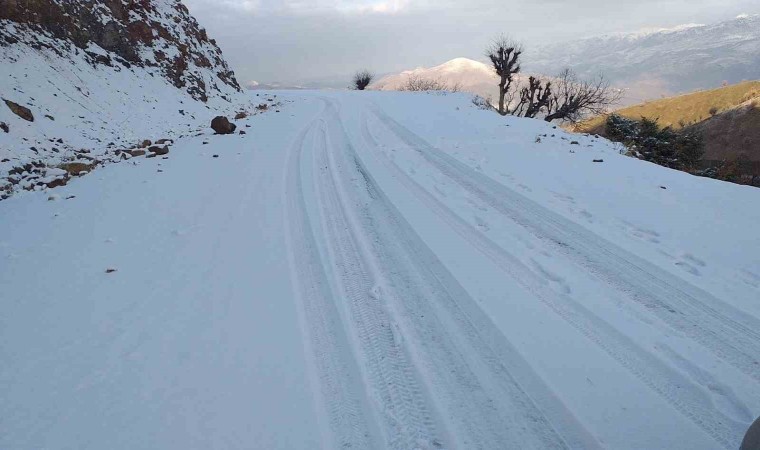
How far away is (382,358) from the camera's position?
2.86 metres

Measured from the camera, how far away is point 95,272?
405 centimetres

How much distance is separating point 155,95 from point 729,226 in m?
15.5

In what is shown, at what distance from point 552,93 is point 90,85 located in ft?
77.3

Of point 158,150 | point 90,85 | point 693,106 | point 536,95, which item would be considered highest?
point 90,85

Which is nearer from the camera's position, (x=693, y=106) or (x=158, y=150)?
(x=158, y=150)

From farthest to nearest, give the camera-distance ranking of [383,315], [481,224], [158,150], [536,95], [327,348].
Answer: [536,95] < [158,150] < [481,224] < [383,315] < [327,348]

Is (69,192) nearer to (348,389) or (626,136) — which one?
(348,389)

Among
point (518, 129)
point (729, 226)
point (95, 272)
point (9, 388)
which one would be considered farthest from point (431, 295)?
point (518, 129)

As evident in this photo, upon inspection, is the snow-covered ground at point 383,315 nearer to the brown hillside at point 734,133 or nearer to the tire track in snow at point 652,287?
the tire track in snow at point 652,287

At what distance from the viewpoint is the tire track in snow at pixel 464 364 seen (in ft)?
7.53

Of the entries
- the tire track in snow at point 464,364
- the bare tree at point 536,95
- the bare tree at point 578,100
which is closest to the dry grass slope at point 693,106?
the bare tree at point 578,100

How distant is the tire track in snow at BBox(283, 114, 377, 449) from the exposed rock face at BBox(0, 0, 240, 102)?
35.3 feet

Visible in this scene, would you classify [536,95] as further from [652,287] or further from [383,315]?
[383,315]

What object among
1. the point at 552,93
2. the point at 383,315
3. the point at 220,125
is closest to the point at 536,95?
the point at 552,93
